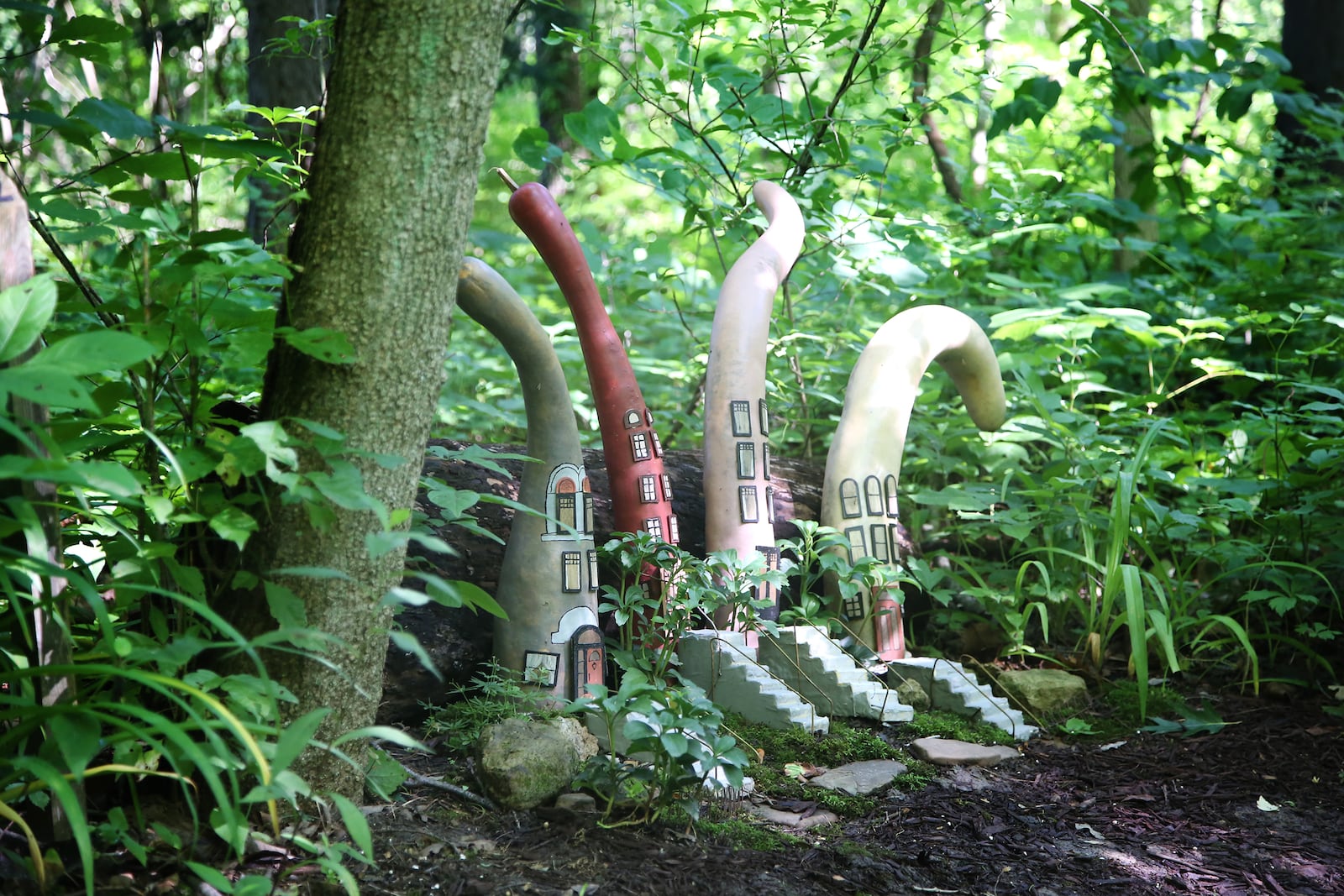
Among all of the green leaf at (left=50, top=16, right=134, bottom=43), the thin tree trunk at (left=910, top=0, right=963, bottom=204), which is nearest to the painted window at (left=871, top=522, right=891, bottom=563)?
the green leaf at (left=50, top=16, right=134, bottom=43)

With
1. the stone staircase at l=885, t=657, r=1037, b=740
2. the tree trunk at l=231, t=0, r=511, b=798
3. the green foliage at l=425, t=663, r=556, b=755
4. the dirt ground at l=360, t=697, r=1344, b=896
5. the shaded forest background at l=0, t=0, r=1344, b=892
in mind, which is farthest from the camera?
the stone staircase at l=885, t=657, r=1037, b=740

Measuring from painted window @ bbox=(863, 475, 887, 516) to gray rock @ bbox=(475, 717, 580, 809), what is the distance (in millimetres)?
1433

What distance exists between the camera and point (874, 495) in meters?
3.19

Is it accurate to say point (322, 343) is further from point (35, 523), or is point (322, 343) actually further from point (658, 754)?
point (658, 754)

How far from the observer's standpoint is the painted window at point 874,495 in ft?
10.4

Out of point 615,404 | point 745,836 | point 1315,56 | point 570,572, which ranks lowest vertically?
point 745,836

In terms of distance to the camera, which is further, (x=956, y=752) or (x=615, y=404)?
(x=615, y=404)

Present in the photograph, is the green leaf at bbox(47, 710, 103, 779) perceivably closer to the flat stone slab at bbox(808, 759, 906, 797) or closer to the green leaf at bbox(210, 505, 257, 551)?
the green leaf at bbox(210, 505, 257, 551)

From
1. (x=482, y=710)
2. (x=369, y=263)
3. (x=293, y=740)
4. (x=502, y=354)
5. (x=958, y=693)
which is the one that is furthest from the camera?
(x=502, y=354)

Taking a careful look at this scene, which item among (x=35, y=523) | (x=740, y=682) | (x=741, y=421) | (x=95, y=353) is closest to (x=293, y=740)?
(x=35, y=523)

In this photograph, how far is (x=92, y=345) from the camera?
132cm

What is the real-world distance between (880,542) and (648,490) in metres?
0.84

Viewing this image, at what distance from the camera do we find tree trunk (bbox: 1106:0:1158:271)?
4.13 metres

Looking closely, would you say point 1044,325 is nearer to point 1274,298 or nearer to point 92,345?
point 1274,298
